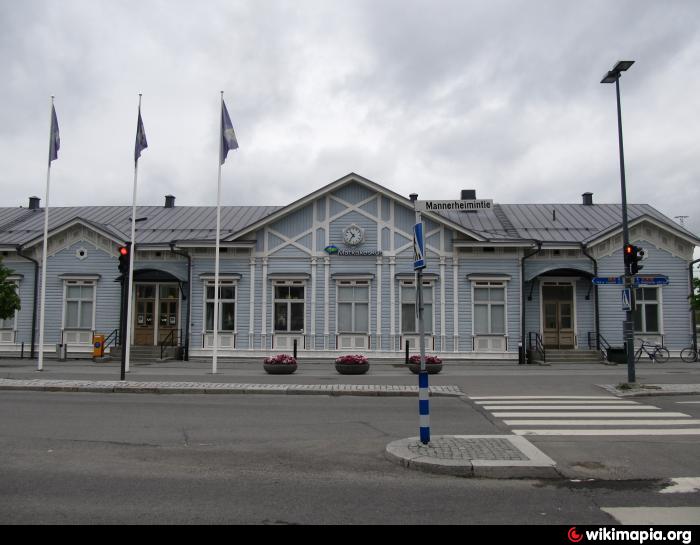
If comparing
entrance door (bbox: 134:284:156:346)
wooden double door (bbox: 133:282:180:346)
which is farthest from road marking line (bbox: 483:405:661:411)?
entrance door (bbox: 134:284:156:346)

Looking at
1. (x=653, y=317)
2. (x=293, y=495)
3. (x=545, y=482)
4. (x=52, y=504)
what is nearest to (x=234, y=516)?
(x=293, y=495)

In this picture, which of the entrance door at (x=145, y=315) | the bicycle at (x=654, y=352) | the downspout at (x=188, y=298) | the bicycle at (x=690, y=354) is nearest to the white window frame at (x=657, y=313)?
the bicycle at (x=654, y=352)

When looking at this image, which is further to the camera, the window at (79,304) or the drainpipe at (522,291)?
the window at (79,304)

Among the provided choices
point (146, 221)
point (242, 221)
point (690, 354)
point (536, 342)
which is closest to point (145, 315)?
point (146, 221)

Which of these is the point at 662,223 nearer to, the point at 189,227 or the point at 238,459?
the point at 189,227

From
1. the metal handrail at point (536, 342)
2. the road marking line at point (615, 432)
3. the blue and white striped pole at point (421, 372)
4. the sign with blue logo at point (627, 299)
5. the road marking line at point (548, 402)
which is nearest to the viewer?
the blue and white striped pole at point (421, 372)

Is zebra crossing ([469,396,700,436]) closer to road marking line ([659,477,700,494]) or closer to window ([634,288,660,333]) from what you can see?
road marking line ([659,477,700,494])

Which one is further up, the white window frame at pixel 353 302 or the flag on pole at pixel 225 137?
the flag on pole at pixel 225 137

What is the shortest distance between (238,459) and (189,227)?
77.0ft

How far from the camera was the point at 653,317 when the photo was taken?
2630cm

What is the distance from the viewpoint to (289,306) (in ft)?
86.4

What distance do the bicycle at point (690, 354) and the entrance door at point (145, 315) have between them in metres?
23.7

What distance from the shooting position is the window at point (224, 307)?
26.5 m

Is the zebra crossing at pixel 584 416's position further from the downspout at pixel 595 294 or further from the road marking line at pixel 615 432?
the downspout at pixel 595 294
